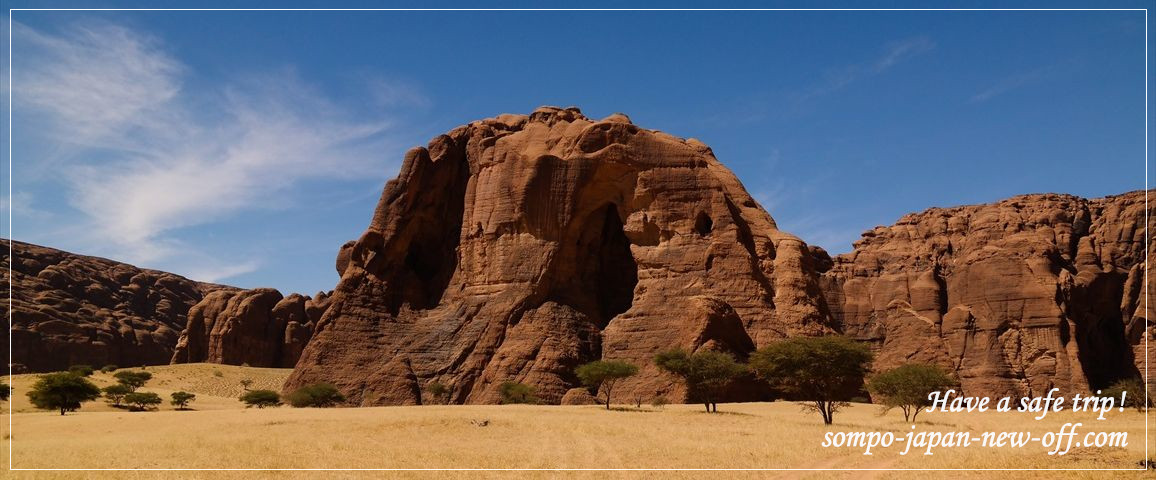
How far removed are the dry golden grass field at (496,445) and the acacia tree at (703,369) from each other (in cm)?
352

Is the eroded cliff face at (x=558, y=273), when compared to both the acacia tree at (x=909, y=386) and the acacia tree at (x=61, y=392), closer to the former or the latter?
the acacia tree at (x=909, y=386)

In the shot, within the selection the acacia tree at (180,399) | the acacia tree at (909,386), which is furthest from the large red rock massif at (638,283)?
the acacia tree at (909,386)

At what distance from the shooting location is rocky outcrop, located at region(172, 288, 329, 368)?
93.9 meters

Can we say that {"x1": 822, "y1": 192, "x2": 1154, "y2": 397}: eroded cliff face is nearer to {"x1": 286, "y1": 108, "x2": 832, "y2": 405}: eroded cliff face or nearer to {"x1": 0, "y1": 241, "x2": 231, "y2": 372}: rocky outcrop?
{"x1": 286, "y1": 108, "x2": 832, "y2": 405}: eroded cliff face

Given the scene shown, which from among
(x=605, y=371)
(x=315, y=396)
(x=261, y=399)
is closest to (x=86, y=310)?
(x=261, y=399)

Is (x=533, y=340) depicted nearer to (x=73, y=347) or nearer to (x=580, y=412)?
(x=580, y=412)

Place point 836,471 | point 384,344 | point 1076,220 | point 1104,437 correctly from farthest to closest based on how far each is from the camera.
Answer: point 1076,220 < point 384,344 < point 1104,437 < point 836,471

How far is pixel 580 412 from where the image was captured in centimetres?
4366

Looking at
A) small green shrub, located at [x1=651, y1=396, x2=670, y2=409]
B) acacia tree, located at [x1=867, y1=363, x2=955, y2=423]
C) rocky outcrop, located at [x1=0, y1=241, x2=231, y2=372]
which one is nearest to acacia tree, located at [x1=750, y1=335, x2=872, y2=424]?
acacia tree, located at [x1=867, y1=363, x2=955, y2=423]

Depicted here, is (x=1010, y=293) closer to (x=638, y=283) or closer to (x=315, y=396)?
(x=638, y=283)

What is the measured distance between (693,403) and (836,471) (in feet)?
100

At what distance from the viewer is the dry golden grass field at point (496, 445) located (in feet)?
74.3

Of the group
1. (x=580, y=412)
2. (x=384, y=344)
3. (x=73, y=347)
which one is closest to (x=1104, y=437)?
(x=580, y=412)

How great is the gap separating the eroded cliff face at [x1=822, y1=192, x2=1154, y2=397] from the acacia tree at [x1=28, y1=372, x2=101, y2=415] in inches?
1995
